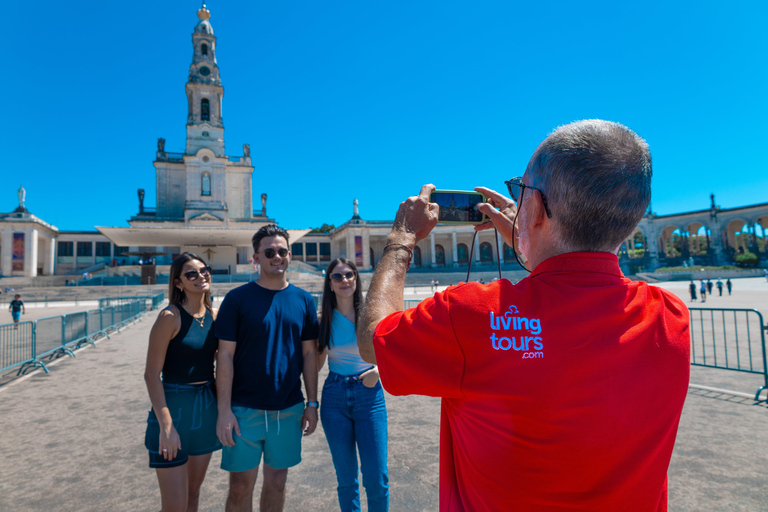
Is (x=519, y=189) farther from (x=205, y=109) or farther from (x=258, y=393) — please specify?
(x=205, y=109)

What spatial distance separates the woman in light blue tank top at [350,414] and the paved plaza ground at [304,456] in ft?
2.32

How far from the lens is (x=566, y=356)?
40.1 inches

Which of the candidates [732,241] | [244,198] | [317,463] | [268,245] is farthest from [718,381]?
[732,241]

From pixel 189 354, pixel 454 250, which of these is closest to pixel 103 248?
pixel 454 250

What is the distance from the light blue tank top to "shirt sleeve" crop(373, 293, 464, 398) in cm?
201

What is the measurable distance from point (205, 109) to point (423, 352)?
199 feet

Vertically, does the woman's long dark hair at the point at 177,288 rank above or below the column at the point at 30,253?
below

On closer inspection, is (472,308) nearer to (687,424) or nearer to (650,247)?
(687,424)

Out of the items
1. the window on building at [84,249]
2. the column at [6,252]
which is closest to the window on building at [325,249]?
the window on building at [84,249]

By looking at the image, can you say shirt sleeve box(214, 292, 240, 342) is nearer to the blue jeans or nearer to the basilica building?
the blue jeans

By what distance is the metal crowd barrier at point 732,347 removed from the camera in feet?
20.5

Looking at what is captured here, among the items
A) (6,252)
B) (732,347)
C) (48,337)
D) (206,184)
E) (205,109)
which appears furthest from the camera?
(205,109)

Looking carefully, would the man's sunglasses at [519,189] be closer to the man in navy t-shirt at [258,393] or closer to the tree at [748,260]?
the man in navy t-shirt at [258,393]

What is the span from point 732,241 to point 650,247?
1367 centimetres
